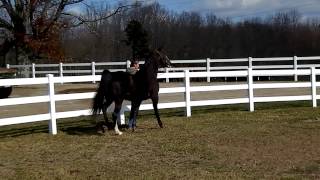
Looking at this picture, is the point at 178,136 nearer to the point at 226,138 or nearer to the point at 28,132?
the point at 226,138

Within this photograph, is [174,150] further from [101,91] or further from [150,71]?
[101,91]

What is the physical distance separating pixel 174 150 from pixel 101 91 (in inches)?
121

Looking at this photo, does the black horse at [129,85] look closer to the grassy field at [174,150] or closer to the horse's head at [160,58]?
the horse's head at [160,58]

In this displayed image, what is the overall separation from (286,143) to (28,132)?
609cm

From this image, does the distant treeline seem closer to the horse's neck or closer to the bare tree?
the bare tree

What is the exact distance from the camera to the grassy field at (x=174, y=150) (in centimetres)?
879

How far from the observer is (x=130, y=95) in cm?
1327

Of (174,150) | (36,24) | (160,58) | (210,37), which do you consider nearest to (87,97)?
(160,58)

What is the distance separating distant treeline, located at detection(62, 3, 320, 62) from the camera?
82000 millimetres

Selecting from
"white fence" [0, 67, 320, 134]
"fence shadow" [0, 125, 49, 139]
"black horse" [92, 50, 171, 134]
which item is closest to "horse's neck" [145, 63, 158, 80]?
"black horse" [92, 50, 171, 134]

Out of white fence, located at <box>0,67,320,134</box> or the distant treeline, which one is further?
the distant treeline

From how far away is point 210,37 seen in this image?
99188 mm

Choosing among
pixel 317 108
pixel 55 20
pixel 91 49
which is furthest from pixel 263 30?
pixel 317 108

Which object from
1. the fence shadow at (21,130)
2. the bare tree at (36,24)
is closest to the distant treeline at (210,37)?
the bare tree at (36,24)
